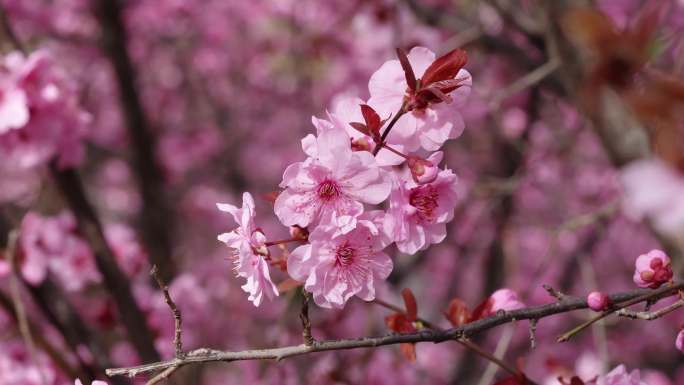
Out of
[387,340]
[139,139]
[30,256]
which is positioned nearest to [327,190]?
[387,340]

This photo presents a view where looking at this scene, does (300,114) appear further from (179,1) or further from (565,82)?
(565,82)

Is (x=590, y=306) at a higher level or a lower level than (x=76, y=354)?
lower

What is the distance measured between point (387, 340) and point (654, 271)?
0.38m

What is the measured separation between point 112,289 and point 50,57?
660 mm

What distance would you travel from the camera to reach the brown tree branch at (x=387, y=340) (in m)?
0.93

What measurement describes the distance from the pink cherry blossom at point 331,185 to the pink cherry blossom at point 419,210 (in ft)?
0.14

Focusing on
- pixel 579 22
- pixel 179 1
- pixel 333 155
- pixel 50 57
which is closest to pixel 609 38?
pixel 579 22

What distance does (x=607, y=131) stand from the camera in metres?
2.10

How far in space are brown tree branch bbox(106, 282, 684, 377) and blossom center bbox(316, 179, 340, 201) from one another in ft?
0.65

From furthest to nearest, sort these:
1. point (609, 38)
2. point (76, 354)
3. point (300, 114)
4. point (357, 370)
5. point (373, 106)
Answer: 1. point (300, 114)
2. point (357, 370)
3. point (76, 354)
4. point (373, 106)
5. point (609, 38)

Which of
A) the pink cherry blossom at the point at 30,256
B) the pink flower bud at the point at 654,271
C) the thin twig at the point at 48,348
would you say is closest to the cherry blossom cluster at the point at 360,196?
the pink flower bud at the point at 654,271

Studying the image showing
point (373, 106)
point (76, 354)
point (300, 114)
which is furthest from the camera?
point (300, 114)

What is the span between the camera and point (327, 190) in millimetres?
1007

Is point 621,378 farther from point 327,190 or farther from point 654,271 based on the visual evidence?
point 327,190
